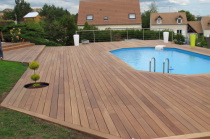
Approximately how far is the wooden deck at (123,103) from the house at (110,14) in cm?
2683

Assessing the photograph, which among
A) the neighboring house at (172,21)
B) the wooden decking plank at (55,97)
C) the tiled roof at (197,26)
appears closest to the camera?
the wooden decking plank at (55,97)

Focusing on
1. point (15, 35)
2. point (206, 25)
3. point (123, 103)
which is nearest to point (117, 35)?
point (15, 35)

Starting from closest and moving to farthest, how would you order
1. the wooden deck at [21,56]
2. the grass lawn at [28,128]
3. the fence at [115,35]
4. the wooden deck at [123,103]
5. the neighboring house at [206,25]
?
the grass lawn at [28,128]
the wooden deck at [123,103]
the wooden deck at [21,56]
the fence at [115,35]
the neighboring house at [206,25]

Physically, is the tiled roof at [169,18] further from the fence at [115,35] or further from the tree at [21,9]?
the tree at [21,9]

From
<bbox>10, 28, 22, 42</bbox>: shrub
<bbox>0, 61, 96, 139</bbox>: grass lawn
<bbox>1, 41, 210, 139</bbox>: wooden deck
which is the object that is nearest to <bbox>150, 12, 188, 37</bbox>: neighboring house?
<bbox>10, 28, 22, 42</bbox>: shrub

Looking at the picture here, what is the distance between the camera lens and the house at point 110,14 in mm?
31688

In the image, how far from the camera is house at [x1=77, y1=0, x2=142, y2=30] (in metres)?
31.7

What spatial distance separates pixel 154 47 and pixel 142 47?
1.92ft

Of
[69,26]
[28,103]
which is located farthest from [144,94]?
[69,26]

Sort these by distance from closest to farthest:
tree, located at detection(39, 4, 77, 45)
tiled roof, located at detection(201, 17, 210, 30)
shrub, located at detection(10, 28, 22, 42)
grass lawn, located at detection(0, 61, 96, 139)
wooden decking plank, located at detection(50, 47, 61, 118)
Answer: grass lawn, located at detection(0, 61, 96, 139)
wooden decking plank, located at detection(50, 47, 61, 118)
shrub, located at detection(10, 28, 22, 42)
tree, located at detection(39, 4, 77, 45)
tiled roof, located at detection(201, 17, 210, 30)

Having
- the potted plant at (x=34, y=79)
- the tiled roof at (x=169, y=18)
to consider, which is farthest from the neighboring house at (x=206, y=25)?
the potted plant at (x=34, y=79)

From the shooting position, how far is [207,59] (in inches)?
356

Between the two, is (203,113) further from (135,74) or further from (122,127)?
(135,74)

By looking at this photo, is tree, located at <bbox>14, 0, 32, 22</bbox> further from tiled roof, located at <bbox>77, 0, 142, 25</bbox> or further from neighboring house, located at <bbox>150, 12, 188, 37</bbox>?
neighboring house, located at <bbox>150, 12, 188, 37</bbox>
